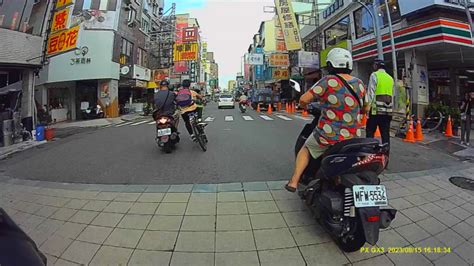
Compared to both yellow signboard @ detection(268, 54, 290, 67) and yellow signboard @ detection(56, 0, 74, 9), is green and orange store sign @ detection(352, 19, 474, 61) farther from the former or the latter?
yellow signboard @ detection(268, 54, 290, 67)

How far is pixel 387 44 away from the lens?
47.0 ft

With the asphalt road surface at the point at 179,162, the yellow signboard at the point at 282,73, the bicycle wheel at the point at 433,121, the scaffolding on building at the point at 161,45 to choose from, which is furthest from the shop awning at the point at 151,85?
the bicycle wheel at the point at 433,121

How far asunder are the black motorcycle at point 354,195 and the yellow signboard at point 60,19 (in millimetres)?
12403

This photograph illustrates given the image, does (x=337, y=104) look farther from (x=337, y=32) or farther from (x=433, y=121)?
(x=337, y=32)

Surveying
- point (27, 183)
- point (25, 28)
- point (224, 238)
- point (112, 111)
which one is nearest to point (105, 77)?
point (112, 111)

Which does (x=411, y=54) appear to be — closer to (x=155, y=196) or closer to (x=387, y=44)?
(x=387, y=44)

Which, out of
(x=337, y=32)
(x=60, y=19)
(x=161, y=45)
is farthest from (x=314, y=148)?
(x=161, y=45)

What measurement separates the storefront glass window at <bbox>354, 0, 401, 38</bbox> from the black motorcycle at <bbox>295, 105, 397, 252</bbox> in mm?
13609

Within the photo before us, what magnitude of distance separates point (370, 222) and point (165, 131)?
5125 mm

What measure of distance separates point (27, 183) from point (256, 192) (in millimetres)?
4177

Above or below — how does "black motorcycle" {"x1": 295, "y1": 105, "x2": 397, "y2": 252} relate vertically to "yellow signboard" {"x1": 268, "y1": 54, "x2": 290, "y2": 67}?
below

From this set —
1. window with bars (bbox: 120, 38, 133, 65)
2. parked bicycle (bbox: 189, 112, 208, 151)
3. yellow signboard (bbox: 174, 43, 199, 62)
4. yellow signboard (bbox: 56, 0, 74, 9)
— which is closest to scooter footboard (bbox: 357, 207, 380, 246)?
parked bicycle (bbox: 189, 112, 208, 151)

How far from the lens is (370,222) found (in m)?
2.52

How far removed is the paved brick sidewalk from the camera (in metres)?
2.72
